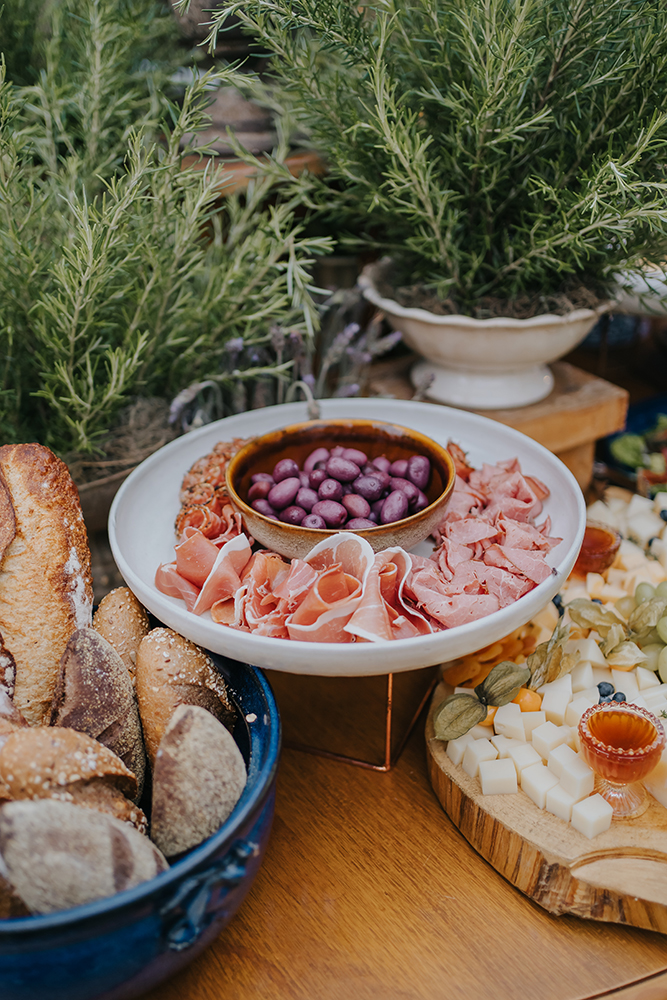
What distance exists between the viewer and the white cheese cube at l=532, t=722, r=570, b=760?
2.22 ft

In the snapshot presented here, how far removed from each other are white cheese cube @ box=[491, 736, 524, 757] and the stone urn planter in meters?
0.52

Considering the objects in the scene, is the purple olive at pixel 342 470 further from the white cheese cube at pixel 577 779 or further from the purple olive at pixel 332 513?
the white cheese cube at pixel 577 779

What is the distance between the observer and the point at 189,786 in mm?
512

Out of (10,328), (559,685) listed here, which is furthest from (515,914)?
(10,328)

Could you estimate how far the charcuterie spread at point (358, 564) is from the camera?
63 cm

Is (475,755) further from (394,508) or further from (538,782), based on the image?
(394,508)

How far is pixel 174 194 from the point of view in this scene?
31.4 inches

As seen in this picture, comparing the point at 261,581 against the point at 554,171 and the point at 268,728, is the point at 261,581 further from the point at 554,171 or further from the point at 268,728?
the point at 554,171

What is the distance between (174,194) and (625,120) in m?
0.51

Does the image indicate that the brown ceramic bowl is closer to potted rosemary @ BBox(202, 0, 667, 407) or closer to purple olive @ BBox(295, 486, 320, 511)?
purple olive @ BBox(295, 486, 320, 511)

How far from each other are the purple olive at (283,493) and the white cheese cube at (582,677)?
14.0 inches

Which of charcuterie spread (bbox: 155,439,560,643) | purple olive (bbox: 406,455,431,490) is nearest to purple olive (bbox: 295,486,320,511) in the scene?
charcuterie spread (bbox: 155,439,560,643)

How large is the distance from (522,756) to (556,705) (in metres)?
0.07

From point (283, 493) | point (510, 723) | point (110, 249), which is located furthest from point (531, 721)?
point (110, 249)
